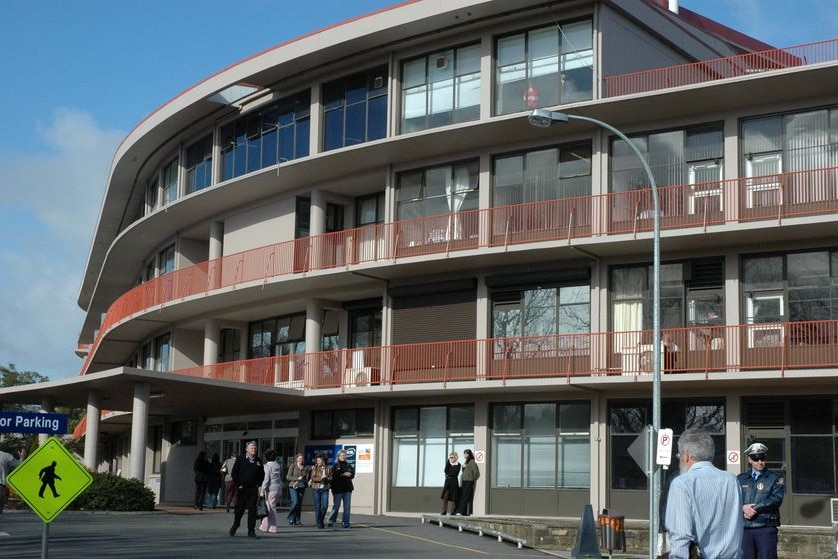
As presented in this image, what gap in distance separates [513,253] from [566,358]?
309cm

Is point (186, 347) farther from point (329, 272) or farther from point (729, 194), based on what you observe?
point (729, 194)

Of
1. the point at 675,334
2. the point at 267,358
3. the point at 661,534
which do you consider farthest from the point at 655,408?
the point at 267,358

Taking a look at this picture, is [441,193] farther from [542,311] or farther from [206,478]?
[206,478]

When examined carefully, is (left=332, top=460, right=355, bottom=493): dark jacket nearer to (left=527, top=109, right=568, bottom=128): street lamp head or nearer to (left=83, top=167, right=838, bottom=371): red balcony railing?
(left=83, top=167, right=838, bottom=371): red balcony railing

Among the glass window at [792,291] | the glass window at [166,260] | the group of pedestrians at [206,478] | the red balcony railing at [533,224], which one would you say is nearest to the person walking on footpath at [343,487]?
the red balcony railing at [533,224]

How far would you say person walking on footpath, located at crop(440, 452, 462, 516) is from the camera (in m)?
31.0

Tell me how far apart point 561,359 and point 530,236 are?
335 centimetres

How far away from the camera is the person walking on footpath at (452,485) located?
102 feet

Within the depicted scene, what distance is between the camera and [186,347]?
4334cm

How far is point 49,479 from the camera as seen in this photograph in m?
11.1

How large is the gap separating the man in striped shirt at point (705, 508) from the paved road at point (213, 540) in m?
12.2

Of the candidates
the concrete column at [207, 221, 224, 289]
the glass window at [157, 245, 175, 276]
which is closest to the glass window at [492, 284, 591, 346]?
the concrete column at [207, 221, 224, 289]

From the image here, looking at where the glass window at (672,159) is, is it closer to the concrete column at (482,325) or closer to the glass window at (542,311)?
the glass window at (542,311)

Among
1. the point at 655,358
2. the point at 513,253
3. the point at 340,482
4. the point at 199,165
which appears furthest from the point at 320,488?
the point at 199,165
